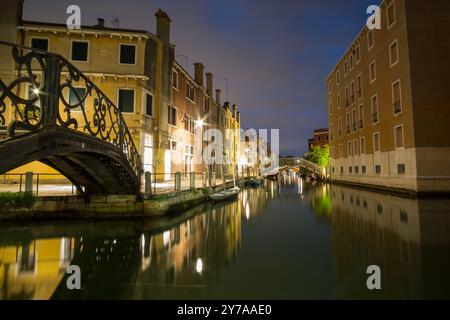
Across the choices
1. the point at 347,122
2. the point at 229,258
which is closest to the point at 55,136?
the point at 229,258

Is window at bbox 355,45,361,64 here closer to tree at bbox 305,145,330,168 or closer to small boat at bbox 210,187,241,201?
tree at bbox 305,145,330,168

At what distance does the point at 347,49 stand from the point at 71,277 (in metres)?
32.3

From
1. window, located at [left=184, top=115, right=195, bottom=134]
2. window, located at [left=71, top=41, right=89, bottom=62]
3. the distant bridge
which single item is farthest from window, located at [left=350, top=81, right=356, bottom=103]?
the distant bridge

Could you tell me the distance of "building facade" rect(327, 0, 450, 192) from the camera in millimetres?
16734

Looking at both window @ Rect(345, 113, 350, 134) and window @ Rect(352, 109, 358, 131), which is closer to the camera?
window @ Rect(352, 109, 358, 131)

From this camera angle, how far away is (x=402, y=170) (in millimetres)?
18312

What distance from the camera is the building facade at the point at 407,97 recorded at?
659 inches

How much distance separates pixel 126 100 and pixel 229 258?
13.2 m

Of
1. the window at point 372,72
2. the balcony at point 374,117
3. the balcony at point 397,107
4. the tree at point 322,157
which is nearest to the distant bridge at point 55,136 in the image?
the balcony at point 397,107

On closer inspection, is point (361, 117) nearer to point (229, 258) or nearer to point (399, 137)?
point (399, 137)

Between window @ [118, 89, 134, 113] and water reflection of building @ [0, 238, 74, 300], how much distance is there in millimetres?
10122
